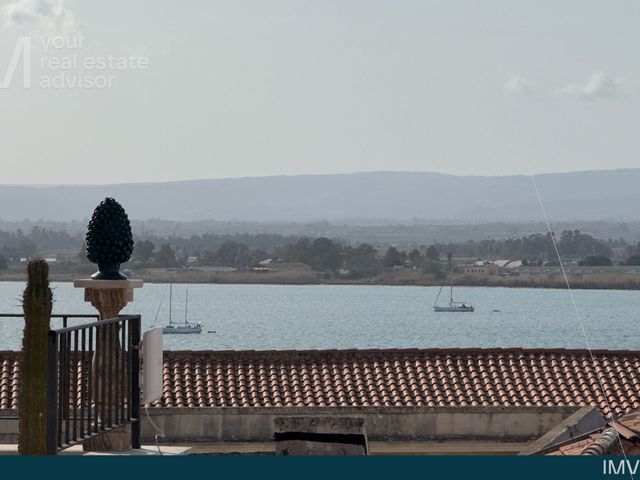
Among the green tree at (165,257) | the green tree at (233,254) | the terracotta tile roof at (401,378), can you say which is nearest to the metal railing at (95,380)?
the terracotta tile roof at (401,378)

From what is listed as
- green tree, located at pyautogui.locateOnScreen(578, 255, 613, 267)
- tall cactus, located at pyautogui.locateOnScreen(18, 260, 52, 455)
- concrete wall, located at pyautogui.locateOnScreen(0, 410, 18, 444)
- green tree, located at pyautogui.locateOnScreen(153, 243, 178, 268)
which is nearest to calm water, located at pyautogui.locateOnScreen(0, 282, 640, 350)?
green tree, located at pyautogui.locateOnScreen(153, 243, 178, 268)

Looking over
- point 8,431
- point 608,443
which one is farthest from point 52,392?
point 8,431

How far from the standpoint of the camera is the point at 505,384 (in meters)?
27.9

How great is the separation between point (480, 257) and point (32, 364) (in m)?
180

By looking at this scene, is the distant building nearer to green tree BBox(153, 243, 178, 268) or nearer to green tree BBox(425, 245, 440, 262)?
green tree BBox(425, 245, 440, 262)

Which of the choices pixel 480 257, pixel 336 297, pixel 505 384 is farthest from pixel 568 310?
pixel 505 384

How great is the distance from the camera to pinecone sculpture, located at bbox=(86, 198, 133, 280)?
1609cm

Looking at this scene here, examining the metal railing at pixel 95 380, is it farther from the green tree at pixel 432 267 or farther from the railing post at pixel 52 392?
the green tree at pixel 432 267

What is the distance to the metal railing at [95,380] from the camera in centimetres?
1184

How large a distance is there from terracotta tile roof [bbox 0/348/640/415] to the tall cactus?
13840 mm

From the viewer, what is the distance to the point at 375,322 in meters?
153

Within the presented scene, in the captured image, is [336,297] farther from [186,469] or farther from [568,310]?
[186,469]

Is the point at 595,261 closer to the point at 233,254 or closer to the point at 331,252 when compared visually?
the point at 331,252

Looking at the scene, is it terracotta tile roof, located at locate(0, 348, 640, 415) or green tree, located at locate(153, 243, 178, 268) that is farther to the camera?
green tree, located at locate(153, 243, 178, 268)
